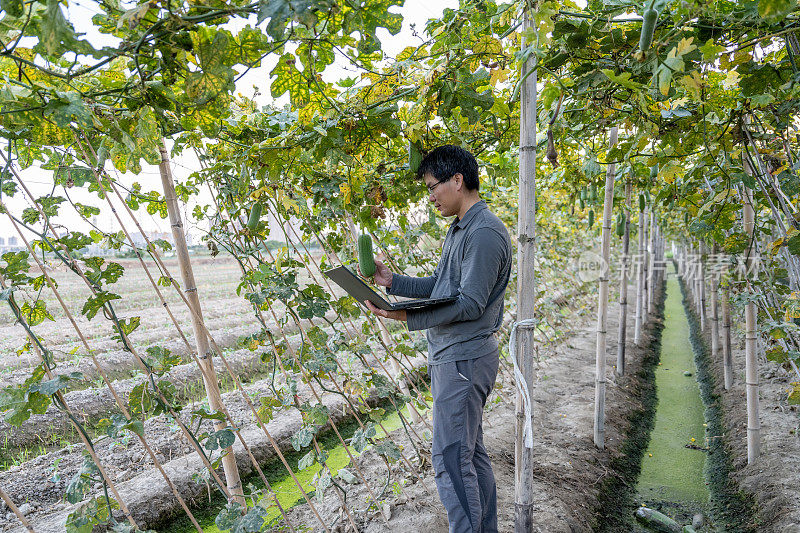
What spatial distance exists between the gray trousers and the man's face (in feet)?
2.01

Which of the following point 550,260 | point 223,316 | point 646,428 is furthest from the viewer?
point 223,316

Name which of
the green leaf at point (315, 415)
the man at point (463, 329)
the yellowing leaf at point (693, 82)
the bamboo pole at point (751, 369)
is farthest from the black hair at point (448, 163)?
the bamboo pole at point (751, 369)

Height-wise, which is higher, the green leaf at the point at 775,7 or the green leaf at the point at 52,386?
the green leaf at the point at 775,7

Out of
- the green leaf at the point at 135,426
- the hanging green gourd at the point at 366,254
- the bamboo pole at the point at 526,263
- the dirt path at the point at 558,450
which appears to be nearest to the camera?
the green leaf at the point at 135,426

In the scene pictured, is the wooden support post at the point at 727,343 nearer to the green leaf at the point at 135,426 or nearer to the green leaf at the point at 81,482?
the green leaf at the point at 135,426

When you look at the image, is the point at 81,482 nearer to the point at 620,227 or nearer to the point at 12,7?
the point at 12,7

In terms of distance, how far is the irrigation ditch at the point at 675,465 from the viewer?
10.3 ft

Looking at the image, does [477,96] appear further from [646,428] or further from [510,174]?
[646,428]

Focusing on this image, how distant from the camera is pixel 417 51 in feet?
6.77

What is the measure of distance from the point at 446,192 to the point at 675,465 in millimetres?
3446

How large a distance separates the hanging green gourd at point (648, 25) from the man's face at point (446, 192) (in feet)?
2.48

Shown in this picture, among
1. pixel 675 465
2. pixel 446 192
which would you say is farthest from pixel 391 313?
pixel 675 465

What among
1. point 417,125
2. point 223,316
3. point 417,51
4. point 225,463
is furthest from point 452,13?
point 223,316

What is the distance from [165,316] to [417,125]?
10.8m
